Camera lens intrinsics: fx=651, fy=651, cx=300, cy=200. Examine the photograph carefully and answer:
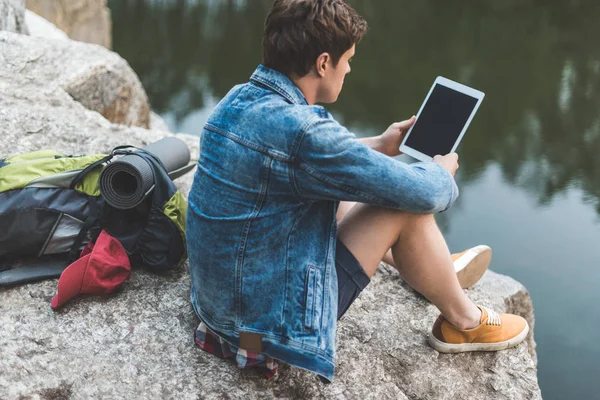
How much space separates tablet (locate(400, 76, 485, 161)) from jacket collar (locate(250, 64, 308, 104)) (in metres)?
0.56

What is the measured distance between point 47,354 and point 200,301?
50 cm

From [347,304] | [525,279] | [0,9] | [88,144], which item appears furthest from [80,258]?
[525,279]

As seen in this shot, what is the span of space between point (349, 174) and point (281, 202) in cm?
20

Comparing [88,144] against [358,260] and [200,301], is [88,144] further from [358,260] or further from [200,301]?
[358,260]

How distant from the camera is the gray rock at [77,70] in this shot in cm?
383

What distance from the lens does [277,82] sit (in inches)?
67.0

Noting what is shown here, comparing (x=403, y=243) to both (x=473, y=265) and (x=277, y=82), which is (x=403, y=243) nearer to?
(x=277, y=82)

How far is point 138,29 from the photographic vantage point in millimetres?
13383

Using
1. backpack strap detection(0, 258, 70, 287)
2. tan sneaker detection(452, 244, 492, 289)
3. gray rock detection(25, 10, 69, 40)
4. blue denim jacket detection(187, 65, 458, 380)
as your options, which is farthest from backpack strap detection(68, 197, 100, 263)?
gray rock detection(25, 10, 69, 40)

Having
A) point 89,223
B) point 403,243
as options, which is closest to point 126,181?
point 89,223

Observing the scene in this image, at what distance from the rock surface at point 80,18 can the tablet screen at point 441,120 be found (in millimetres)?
8778

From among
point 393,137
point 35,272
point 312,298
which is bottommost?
point 35,272

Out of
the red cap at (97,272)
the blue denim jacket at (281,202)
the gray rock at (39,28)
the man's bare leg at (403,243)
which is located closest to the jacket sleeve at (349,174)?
the blue denim jacket at (281,202)

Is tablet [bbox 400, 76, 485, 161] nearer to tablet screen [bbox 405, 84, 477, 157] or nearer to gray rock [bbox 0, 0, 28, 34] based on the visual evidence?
tablet screen [bbox 405, 84, 477, 157]
